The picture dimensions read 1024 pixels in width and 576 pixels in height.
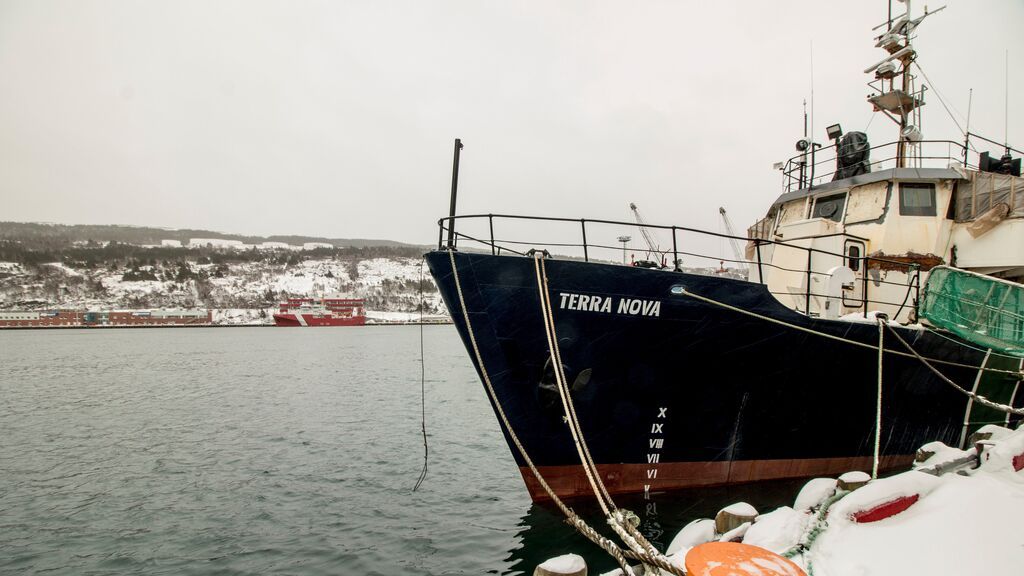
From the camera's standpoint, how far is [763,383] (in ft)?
28.1

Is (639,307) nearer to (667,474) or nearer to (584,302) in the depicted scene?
(584,302)

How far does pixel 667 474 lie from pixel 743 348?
8.08ft

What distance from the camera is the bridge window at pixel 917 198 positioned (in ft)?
35.8

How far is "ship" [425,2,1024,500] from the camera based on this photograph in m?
7.61

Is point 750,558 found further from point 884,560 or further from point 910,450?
point 910,450

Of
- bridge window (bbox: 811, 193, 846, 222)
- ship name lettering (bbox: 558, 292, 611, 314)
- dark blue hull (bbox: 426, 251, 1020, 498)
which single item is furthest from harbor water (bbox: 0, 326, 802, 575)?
bridge window (bbox: 811, 193, 846, 222)

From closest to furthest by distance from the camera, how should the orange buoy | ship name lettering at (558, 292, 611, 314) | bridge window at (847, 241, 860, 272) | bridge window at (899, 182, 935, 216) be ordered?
the orange buoy < ship name lettering at (558, 292, 611, 314) < bridge window at (847, 241, 860, 272) < bridge window at (899, 182, 935, 216)

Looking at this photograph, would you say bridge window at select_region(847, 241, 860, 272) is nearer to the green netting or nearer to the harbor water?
the green netting

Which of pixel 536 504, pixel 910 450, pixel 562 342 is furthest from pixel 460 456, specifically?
pixel 910 450

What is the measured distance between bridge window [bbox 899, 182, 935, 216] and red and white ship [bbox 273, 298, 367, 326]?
117579 mm

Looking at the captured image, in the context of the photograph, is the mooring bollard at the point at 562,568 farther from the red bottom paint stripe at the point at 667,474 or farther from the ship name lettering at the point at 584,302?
the red bottom paint stripe at the point at 667,474

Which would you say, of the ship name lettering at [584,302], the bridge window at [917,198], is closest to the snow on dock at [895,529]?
the ship name lettering at [584,302]

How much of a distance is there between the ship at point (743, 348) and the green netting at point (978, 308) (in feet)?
0.09

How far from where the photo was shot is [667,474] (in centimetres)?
862
